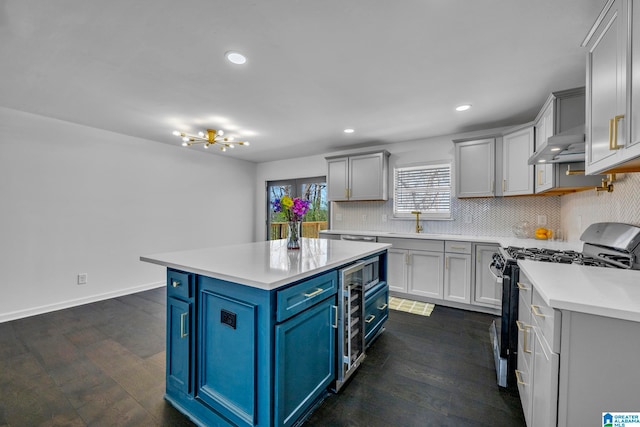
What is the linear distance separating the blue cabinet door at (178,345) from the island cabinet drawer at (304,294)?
63 centimetres

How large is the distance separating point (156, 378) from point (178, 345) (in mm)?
629

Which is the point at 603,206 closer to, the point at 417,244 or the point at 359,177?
the point at 417,244

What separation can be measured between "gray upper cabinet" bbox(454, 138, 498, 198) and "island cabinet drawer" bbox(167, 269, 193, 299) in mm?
3407

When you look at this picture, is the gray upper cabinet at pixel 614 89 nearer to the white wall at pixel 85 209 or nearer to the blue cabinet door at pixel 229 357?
the blue cabinet door at pixel 229 357

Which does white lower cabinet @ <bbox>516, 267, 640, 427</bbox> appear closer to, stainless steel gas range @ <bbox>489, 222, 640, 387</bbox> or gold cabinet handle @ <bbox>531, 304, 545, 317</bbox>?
gold cabinet handle @ <bbox>531, 304, 545, 317</bbox>

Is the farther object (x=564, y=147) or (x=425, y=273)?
(x=425, y=273)

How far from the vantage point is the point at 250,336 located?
1.31 m

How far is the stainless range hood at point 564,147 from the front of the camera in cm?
168

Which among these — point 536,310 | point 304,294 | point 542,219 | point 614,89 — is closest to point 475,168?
point 542,219

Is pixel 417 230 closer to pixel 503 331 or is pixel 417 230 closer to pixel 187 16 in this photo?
pixel 503 331

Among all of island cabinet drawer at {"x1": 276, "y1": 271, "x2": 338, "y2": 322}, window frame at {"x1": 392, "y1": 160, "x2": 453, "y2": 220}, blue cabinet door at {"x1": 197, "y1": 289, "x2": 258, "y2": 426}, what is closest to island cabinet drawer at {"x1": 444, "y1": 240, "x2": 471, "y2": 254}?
window frame at {"x1": 392, "y1": 160, "x2": 453, "y2": 220}

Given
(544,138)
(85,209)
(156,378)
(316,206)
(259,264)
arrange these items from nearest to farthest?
(259,264), (156,378), (544,138), (85,209), (316,206)

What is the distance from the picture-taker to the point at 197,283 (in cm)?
152

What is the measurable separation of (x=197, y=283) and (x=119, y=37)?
5.68ft
